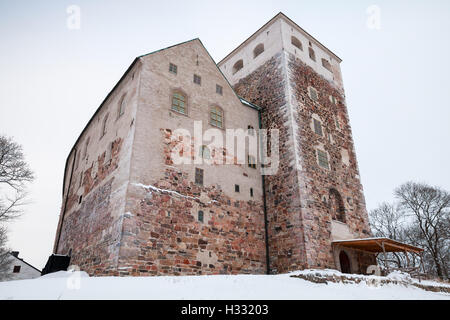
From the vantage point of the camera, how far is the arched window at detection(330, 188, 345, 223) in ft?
53.0

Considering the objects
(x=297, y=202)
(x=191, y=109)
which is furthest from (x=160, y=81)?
(x=297, y=202)

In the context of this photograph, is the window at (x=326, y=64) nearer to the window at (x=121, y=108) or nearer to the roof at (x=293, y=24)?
the roof at (x=293, y=24)

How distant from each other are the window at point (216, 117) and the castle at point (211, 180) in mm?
79

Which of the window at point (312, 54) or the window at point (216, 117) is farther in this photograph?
the window at point (312, 54)

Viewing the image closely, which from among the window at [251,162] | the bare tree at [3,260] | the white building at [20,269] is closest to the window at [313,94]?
the window at [251,162]

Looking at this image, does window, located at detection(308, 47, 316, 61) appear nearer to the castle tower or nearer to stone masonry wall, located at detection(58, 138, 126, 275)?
the castle tower

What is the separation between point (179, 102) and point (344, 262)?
1167cm

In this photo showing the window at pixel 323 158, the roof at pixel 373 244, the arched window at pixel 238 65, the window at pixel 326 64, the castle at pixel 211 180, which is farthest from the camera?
the arched window at pixel 238 65

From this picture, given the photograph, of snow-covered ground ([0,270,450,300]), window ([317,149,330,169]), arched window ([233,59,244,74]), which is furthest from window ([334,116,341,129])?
snow-covered ground ([0,270,450,300])

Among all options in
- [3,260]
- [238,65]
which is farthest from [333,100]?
[3,260]

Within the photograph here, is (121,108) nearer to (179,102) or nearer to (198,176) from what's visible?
(179,102)

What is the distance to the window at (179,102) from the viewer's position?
1420 centimetres

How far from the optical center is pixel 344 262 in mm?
15883

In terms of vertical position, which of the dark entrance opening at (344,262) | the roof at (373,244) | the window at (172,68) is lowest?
the dark entrance opening at (344,262)
